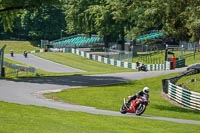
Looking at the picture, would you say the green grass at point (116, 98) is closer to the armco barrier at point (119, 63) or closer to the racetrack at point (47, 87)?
the racetrack at point (47, 87)

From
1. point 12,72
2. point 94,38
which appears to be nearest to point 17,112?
point 12,72

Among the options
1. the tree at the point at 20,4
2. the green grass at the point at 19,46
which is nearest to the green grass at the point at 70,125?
the tree at the point at 20,4

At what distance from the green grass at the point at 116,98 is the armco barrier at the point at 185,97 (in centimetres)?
73

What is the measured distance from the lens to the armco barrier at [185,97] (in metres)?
29.1

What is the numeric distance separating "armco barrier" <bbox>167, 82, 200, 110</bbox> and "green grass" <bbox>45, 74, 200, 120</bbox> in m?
0.73

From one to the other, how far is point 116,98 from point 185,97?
4.44 m

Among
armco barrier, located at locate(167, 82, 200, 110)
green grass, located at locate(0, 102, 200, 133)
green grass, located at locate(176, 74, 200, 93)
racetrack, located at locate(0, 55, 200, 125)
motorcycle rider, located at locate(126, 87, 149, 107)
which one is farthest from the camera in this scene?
green grass, located at locate(176, 74, 200, 93)

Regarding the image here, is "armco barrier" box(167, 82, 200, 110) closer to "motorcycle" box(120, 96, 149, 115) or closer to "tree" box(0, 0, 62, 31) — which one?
"motorcycle" box(120, 96, 149, 115)

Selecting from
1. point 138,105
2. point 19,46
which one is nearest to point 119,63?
point 138,105

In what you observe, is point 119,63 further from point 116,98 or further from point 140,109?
point 140,109

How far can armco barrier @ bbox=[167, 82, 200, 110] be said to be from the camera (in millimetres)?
29141

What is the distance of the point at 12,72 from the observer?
50844 mm

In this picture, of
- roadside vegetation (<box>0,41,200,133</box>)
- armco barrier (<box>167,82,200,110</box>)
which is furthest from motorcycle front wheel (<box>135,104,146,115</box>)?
armco barrier (<box>167,82,200,110</box>)

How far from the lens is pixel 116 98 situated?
3131 cm
